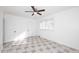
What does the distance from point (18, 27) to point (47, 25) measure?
8.86 feet

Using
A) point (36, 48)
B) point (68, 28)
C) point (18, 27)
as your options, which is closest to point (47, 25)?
point (68, 28)

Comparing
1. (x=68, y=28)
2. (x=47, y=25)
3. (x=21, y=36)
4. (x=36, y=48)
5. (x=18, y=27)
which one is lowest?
(x=36, y=48)

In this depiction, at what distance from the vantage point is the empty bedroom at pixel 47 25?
9.91 ft

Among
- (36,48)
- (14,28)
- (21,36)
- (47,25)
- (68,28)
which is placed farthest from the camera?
(21,36)

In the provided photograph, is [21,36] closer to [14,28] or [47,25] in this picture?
[14,28]

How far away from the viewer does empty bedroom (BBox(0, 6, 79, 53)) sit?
3.02m

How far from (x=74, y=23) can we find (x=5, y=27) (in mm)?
4650

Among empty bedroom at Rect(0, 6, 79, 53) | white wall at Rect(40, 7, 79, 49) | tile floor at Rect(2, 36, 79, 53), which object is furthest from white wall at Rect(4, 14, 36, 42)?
white wall at Rect(40, 7, 79, 49)

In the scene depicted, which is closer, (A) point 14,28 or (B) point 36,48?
(B) point 36,48

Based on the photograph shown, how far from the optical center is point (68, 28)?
11.5 ft

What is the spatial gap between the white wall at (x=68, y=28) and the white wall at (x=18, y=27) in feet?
11.0

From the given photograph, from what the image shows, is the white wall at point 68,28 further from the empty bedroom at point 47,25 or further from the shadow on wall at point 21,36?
the shadow on wall at point 21,36

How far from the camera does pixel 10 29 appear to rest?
195 inches

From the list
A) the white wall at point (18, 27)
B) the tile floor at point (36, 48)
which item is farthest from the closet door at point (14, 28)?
the tile floor at point (36, 48)
